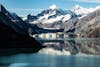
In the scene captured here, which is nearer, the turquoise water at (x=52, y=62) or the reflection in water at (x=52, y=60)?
the turquoise water at (x=52, y=62)

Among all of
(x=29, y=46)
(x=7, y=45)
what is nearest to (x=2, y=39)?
(x=7, y=45)

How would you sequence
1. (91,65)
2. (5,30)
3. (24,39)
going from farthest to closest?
(24,39)
(5,30)
(91,65)

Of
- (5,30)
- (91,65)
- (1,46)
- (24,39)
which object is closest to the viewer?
(91,65)

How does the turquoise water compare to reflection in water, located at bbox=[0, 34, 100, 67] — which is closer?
the turquoise water

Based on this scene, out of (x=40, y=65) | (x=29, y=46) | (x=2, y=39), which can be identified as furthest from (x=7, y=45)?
(x=40, y=65)

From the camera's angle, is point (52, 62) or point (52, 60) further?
point (52, 60)

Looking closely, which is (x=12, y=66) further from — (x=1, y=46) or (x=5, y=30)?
(x=5, y=30)

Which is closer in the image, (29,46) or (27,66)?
(27,66)

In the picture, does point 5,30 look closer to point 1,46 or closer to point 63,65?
point 1,46

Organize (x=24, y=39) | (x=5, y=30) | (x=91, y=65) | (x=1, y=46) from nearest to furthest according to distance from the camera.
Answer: (x=91, y=65), (x=1, y=46), (x=5, y=30), (x=24, y=39)
